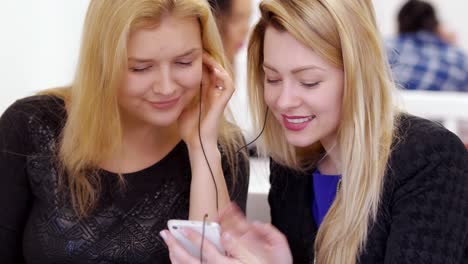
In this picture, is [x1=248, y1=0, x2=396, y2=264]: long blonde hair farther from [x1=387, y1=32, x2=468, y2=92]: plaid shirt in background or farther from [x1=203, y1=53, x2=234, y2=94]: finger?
[x1=387, y1=32, x2=468, y2=92]: plaid shirt in background

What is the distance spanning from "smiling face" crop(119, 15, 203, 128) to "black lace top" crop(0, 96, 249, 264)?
0.52 ft

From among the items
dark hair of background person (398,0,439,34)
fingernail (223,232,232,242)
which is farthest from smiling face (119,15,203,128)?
dark hair of background person (398,0,439,34)

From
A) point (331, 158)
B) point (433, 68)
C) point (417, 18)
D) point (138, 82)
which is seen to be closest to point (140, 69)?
point (138, 82)

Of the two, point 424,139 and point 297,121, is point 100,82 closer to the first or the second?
point 297,121

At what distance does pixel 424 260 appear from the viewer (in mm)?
1260

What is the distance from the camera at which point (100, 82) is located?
4.73 feet

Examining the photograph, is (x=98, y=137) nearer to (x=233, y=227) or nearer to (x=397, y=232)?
Result: (x=233, y=227)

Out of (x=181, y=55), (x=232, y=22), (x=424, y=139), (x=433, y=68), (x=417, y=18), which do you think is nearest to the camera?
(x=424, y=139)

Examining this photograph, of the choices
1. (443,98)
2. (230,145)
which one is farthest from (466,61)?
(230,145)

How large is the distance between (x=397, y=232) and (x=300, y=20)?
0.42 m

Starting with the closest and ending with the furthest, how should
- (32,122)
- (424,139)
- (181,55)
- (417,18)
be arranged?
1. (424,139)
2. (181,55)
3. (32,122)
4. (417,18)

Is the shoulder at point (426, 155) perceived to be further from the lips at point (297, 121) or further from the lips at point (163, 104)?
the lips at point (163, 104)

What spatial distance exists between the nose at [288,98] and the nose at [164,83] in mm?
227

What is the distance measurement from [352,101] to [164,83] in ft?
1.21
